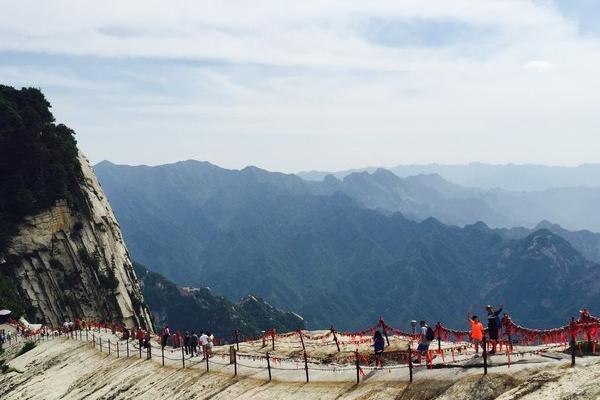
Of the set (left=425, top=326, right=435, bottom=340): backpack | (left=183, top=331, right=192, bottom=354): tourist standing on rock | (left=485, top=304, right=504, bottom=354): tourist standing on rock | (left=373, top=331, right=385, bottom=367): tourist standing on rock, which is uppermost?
(left=485, top=304, right=504, bottom=354): tourist standing on rock

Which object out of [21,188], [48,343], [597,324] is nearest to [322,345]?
[597,324]

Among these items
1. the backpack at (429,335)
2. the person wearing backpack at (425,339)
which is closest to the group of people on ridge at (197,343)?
the person wearing backpack at (425,339)

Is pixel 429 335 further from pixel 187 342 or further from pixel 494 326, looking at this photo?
pixel 187 342

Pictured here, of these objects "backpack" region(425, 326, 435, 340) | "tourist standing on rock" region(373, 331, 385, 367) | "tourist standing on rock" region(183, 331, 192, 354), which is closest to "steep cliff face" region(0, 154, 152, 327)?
"tourist standing on rock" region(183, 331, 192, 354)

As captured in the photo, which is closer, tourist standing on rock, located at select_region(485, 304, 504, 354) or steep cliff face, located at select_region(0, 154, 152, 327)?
tourist standing on rock, located at select_region(485, 304, 504, 354)

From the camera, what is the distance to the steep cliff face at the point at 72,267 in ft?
246

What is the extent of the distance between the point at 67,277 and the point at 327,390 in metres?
66.6

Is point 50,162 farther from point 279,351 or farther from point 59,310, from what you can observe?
point 279,351

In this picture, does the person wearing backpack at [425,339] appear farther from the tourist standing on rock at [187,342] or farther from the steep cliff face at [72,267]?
the steep cliff face at [72,267]

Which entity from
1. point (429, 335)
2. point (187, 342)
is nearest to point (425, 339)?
point (429, 335)

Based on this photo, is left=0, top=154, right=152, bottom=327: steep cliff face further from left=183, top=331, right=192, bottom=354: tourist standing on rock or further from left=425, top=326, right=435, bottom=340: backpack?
left=425, top=326, right=435, bottom=340: backpack

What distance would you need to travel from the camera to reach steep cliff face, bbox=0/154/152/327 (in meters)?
75.0

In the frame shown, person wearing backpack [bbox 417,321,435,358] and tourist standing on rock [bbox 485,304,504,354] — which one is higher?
tourist standing on rock [bbox 485,304,504,354]

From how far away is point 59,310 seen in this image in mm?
76375
